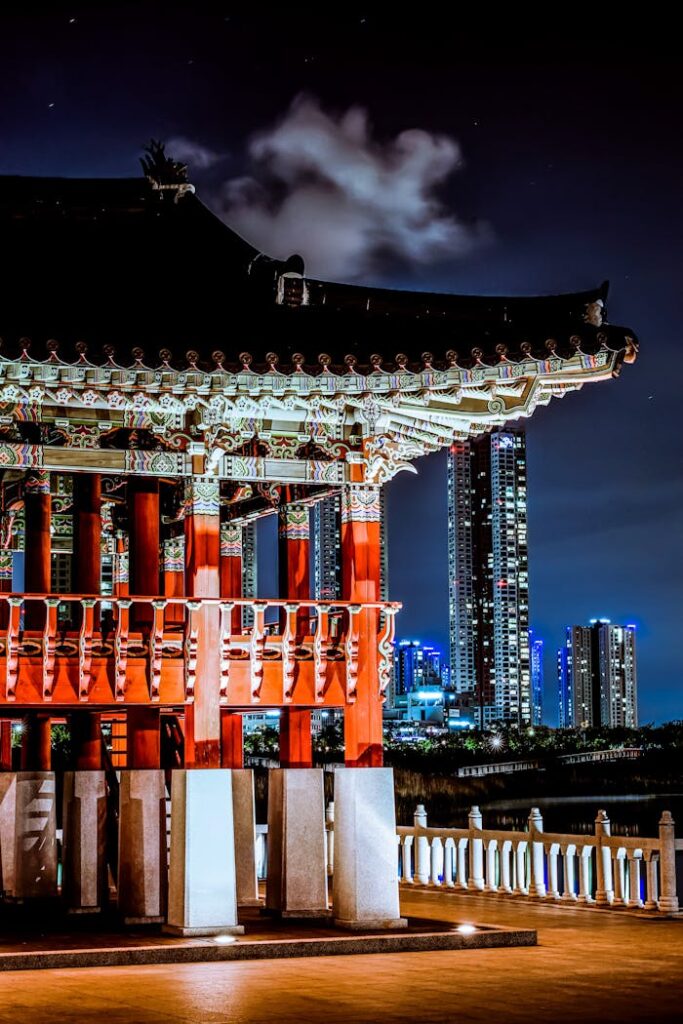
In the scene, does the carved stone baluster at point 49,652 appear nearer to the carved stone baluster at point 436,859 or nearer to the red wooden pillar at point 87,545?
the red wooden pillar at point 87,545

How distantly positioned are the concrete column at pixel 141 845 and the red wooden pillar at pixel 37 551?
313 cm

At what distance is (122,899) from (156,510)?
4.00 m

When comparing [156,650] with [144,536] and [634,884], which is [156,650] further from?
[634,884]

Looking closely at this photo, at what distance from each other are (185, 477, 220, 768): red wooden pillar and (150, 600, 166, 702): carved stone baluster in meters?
0.36

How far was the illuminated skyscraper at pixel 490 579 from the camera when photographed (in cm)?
11531

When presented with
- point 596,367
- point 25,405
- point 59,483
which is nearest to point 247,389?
point 25,405

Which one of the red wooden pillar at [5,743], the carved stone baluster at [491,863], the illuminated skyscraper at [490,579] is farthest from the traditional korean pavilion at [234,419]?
the illuminated skyscraper at [490,579]

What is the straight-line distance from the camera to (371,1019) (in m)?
8.83

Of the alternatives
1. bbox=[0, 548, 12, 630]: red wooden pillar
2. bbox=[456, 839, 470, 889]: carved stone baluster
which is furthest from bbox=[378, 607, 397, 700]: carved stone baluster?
bbox=[0, 548, 12, 630]: red wooden pillar

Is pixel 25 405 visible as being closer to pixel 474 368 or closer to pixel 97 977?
pixel 474 368

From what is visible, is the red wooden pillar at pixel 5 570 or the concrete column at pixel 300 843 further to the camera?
the red wooden pillar at pixel 5 570

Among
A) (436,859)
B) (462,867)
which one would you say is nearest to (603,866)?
(462,867)

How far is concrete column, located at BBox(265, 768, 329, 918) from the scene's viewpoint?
13.4 metres

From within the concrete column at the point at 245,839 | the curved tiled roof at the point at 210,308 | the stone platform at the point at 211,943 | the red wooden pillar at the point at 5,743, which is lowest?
the stone platform at the point at 211,943
